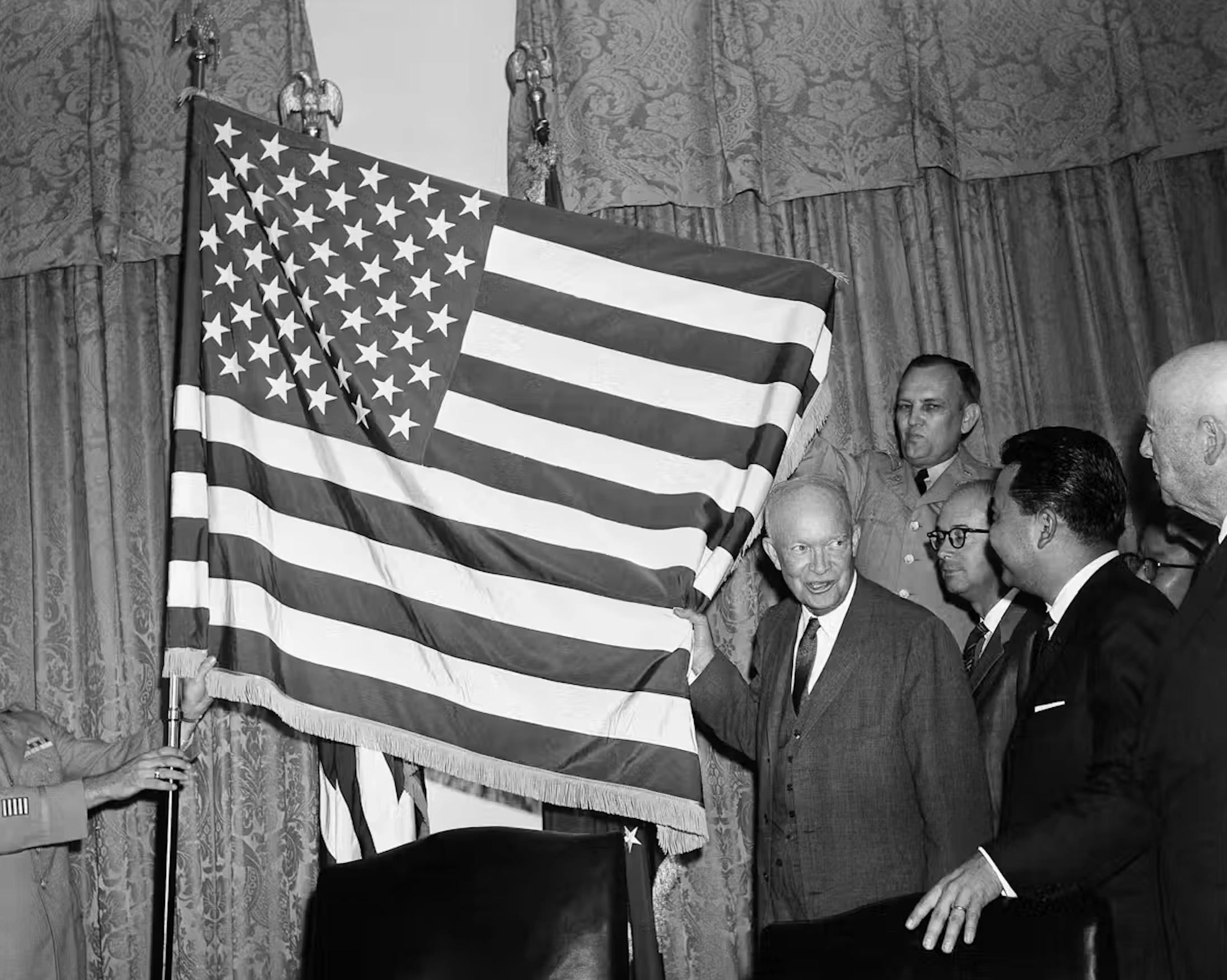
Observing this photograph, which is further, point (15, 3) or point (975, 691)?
point (15, 3)

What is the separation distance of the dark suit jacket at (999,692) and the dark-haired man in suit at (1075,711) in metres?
0.14

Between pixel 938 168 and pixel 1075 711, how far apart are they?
2758 millimetres

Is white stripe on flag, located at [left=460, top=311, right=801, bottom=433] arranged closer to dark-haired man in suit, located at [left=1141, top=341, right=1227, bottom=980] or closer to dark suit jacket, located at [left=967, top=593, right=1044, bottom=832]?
dark suit jacket, located at [left=967, top=593, right=1044, bottom=832]

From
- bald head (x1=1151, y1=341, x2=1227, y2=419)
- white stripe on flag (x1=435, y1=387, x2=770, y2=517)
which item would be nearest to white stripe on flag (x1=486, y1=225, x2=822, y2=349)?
white stripe on flag (x1=435, y1=387, x2=770, y2=517)

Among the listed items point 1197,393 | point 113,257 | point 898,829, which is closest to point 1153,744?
point 1197,393

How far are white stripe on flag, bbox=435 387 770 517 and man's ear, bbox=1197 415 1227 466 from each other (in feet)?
4.49

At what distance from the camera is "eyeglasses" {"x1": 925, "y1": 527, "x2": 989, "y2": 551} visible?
346 centimetres

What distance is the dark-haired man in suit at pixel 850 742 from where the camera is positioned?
2.95 meters

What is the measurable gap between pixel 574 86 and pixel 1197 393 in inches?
118

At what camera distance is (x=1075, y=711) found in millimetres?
2574

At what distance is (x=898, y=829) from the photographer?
2990 millimetres

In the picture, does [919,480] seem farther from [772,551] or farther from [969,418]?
[772,551]

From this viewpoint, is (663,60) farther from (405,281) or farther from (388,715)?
(388,715)

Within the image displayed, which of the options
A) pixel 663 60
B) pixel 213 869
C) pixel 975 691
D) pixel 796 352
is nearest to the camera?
pixel 975 691
